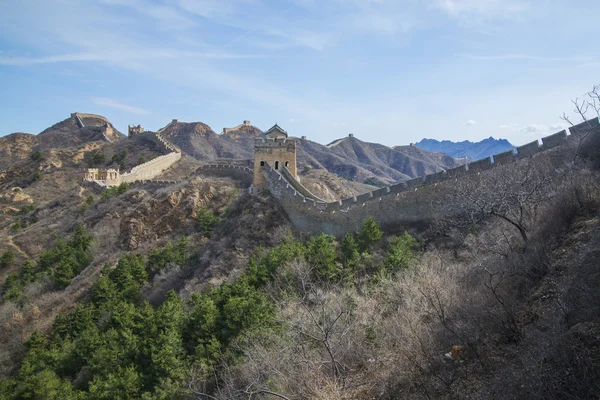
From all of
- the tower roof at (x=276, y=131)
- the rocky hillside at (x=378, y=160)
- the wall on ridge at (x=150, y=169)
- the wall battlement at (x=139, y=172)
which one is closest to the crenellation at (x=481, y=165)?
the tower roof at (x=276, y=131)

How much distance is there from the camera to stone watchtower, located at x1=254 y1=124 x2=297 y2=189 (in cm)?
2670

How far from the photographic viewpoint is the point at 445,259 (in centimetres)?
1359

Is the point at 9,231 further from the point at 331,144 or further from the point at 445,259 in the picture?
the point at 331,144

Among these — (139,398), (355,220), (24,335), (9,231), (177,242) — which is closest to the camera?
(139,398)

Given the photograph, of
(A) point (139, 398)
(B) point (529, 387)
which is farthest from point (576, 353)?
(A) point (139, 398)

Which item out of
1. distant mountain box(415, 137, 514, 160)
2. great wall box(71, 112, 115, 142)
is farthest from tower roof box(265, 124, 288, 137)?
great wall box(71, 112, 115, 142)

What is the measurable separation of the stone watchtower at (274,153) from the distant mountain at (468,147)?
123 feet

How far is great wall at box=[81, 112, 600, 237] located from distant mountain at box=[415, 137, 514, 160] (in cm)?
3858

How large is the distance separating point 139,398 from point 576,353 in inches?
472

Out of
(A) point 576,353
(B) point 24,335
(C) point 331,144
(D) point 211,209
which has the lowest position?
(B) point 24,335

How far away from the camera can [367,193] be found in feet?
66.0

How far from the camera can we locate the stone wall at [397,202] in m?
16.2

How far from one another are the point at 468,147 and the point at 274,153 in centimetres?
6343

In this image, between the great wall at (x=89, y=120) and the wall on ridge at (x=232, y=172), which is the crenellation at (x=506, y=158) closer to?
the wall on ridge at (x=232, y=172)
